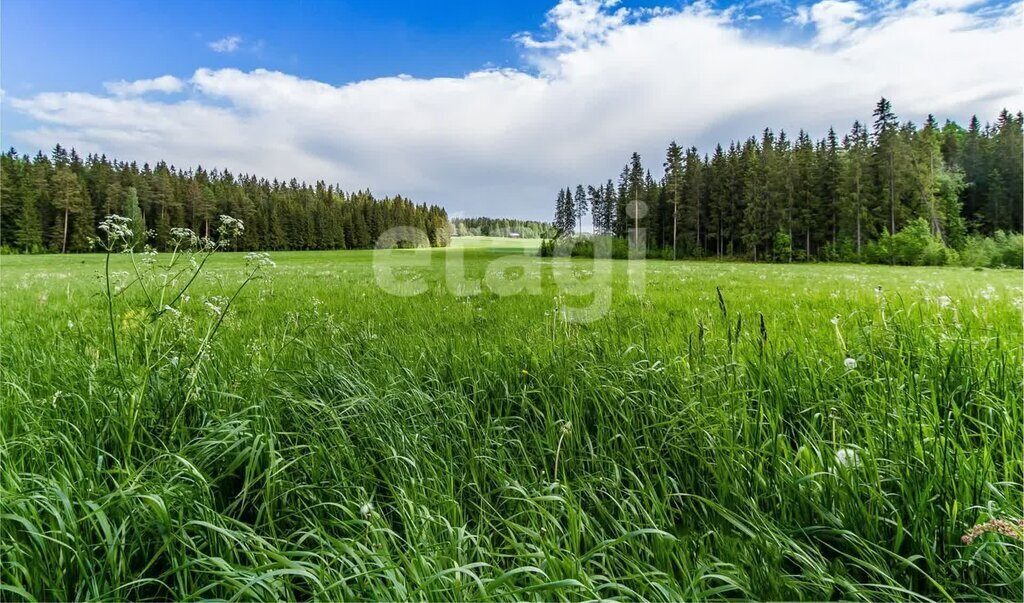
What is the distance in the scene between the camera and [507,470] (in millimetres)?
1809

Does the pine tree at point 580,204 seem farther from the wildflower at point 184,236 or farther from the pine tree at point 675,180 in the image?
the wildflower at point 184,236

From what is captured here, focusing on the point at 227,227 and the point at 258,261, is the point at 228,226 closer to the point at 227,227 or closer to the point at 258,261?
the point at 227,227

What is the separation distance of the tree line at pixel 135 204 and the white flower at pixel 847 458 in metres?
3.50

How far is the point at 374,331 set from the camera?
3.94 metres

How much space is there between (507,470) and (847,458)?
133cm

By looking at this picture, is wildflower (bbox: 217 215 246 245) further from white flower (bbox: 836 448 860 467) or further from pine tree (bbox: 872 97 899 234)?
pine tree (bbox: 872 97 899 234)

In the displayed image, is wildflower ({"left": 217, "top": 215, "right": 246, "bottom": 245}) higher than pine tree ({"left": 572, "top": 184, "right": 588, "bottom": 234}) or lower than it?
lower

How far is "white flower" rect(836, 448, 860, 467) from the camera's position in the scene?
4.88 ft

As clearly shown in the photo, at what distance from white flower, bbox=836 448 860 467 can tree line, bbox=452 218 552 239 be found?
8.02 m

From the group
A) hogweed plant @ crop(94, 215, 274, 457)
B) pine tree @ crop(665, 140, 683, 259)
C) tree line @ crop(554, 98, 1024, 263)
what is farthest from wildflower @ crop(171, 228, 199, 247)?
pine tree @ crop(665, 140, 683, 259)

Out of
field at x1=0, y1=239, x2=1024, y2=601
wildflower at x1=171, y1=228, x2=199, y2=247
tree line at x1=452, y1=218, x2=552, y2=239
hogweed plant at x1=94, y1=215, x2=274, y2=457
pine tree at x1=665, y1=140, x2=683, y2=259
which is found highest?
pine tree at x1=665, y1=140, x2=683, y2=259

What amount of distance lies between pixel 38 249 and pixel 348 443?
17.4 m
